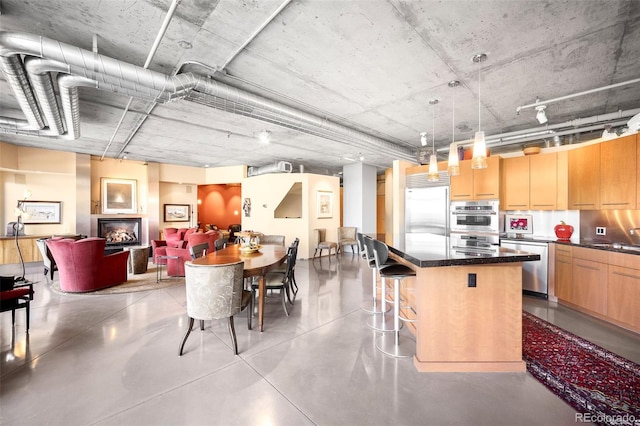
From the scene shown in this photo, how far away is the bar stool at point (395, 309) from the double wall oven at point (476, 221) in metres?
2.45

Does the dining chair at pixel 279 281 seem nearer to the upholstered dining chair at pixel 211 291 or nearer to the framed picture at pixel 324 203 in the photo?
the upholstered dining chair at pixel 211 291

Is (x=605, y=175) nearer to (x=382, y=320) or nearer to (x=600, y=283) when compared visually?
(x=600, y=283)

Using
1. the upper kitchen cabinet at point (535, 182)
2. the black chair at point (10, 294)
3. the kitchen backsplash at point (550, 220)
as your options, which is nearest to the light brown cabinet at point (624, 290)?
the kitchen backsplash at point (550, 220)

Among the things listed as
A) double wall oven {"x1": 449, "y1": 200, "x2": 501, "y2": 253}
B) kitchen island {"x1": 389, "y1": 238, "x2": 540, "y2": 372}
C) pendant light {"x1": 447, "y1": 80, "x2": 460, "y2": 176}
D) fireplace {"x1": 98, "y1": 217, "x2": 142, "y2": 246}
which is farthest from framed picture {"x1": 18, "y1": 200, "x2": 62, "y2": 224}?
double wall oven {"x1": 449, "y1": 200, "x2": 501, "y2": 253}

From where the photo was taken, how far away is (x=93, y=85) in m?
2.77

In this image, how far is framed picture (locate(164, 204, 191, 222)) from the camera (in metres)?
9.34

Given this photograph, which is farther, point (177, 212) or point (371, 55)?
point (177, 212)

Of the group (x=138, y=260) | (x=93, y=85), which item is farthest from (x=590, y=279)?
(x=138, y=260)

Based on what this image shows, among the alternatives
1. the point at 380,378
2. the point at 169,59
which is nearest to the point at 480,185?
the point at 380,378

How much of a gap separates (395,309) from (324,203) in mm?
6011

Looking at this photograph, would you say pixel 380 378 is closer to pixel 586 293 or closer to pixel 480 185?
pixel 586 293

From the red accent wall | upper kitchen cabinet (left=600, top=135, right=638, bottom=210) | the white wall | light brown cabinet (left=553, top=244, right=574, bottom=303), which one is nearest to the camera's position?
upper kitchen cabinet (left=600, top=135, right=638, bottom=210)

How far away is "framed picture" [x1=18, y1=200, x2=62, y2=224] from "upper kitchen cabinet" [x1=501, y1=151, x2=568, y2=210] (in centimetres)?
1130

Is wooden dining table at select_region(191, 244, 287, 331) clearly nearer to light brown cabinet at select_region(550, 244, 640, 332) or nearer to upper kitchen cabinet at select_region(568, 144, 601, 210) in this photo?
light brown cabinet at select_region(550, 244, 640, 332)
